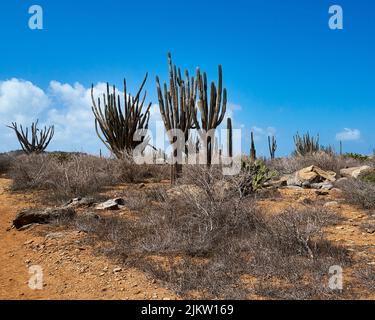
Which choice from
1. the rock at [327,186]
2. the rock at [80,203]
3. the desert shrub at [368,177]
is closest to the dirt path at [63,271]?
the rock at [80,203]

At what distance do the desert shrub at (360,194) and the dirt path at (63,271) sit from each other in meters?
4.92

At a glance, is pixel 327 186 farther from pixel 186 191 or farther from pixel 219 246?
pixel 219 246

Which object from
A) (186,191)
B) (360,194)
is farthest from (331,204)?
(186,191)

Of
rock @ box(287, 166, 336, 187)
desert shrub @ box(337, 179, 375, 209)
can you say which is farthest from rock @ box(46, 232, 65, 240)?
rock @ box(287, 166, 336, 187)

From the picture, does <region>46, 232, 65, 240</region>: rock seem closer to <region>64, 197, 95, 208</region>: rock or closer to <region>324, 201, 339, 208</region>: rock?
<region>64, 197, 95, 208</region>: rock

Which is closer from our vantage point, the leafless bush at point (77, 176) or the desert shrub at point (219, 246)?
the desert shrub at point (219, 246)

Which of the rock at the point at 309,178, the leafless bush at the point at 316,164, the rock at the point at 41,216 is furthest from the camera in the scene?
the leafless bush at the point at 316,164

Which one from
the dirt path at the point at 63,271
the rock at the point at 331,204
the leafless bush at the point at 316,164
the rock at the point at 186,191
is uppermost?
the leafless bush at the point at 316,164

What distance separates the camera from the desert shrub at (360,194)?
688 centimetres

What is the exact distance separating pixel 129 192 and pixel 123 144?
195 inches

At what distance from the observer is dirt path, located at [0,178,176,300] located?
3605mm

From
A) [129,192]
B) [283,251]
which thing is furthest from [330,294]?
[129,192]

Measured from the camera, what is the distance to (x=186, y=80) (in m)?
9.71

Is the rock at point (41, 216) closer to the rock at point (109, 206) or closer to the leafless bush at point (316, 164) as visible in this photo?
the rock at point (109, 206)
